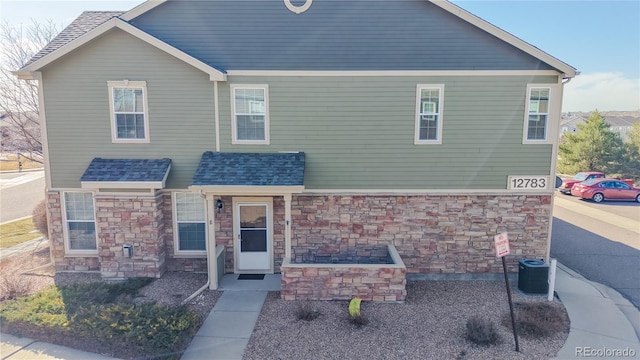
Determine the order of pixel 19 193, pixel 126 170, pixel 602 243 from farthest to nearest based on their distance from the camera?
pixel 19 193 → pixel 602 243 → pixel 126 170

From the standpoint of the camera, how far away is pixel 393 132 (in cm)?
962

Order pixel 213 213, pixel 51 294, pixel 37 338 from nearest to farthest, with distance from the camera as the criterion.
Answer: pixel 37 338
pixel 51 294
pixel 213 213

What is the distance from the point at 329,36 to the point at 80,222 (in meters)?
8.74

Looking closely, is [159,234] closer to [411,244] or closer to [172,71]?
[172,71]

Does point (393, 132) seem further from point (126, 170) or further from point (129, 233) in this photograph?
point (129, 233)

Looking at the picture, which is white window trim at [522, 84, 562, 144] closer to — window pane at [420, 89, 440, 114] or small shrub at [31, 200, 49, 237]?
window pane at [420, 89, 440, 114]

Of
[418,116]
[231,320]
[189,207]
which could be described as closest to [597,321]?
[418,116]

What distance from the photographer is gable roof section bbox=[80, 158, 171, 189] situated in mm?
9070

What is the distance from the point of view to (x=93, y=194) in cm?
949

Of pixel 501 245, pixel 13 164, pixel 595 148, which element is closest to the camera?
pixel 501 245

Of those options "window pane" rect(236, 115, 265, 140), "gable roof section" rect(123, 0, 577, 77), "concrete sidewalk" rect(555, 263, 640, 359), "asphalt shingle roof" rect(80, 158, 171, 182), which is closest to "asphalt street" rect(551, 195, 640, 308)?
"concrete sidewalk" rect(555, 263, 640, 359)

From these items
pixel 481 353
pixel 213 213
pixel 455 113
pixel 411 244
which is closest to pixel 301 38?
pixel 455 113

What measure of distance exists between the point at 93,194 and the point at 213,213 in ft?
11.0

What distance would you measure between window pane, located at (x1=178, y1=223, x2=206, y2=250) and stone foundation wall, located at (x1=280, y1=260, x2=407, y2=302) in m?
3.09
